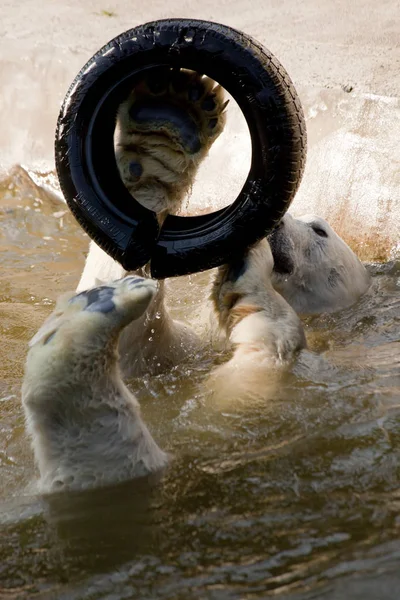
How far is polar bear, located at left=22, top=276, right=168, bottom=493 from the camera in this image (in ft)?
7.79

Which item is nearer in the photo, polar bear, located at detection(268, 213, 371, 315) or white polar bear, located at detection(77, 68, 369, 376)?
white polar bear, located at detection(77, 68, 369, 376)

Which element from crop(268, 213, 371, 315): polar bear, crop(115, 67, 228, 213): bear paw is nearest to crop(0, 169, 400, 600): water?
crop(268, 213, 371, 315): polar bear

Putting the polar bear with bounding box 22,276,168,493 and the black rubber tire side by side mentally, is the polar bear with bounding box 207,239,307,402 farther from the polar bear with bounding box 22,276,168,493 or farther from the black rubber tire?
the polar bear with bounding box 22,276,168,493

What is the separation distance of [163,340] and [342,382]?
750 mm

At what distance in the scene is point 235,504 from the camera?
2.40m

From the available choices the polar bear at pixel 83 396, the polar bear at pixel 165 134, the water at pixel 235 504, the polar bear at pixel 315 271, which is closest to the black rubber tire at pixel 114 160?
the polar bear at pixel 165 134

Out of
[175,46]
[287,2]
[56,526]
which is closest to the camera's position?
[56,526]

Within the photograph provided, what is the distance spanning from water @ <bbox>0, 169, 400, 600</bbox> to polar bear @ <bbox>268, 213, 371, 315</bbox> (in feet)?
2.30

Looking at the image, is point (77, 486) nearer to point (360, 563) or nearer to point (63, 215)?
point (360, 563)

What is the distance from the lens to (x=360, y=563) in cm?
206

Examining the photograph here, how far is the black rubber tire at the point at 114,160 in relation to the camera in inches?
120

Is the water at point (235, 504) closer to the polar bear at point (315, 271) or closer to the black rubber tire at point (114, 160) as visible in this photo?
the black rubber tire at point (114, 160)

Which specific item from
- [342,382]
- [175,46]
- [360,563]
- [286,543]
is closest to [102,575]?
[286,543]

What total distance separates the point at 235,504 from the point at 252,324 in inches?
41.8
